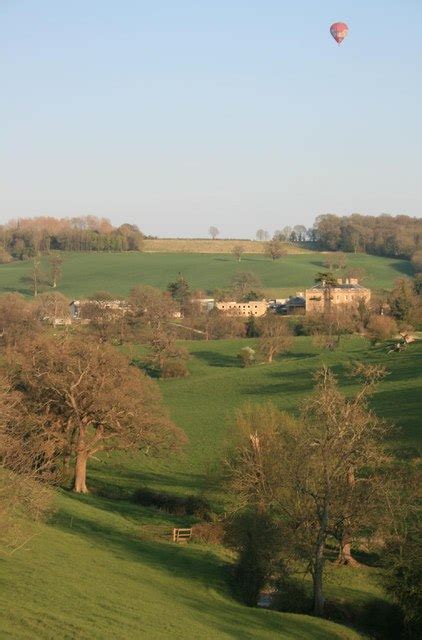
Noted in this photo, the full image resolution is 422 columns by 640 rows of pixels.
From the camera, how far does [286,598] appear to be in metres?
26.4

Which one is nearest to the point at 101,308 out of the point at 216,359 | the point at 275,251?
the point at 216,359

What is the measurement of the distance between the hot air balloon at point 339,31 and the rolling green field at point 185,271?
203 ft

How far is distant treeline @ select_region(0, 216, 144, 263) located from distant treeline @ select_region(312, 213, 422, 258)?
37.1m

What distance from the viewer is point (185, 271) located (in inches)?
6009

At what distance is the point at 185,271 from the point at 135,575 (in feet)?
419

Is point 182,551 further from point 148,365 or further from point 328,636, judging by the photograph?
point 148,365

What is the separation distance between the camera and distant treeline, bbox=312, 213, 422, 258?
552 feet

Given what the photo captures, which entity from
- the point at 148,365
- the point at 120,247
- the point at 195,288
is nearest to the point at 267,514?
the point at 148,365

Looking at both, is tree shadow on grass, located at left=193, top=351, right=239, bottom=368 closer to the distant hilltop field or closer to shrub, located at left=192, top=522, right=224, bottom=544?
shrub, located at left=192, top=522, right=224, bottom=544

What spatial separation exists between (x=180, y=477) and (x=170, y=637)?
21.5 metres

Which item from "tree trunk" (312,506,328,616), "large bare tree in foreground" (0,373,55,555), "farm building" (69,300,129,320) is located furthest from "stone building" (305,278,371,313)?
"tree trunk" (312,506,328,616)

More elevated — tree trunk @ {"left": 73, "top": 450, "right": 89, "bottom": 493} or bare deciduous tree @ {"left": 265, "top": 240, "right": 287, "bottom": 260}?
bare deciduous tree @ {"left": 265, "top": 240, "right": 287, "bottom": 260}

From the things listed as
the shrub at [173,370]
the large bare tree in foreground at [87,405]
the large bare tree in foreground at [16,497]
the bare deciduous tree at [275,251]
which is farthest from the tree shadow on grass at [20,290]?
the large bare tree in foreground at [16,497]

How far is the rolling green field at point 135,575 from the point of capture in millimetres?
20328
